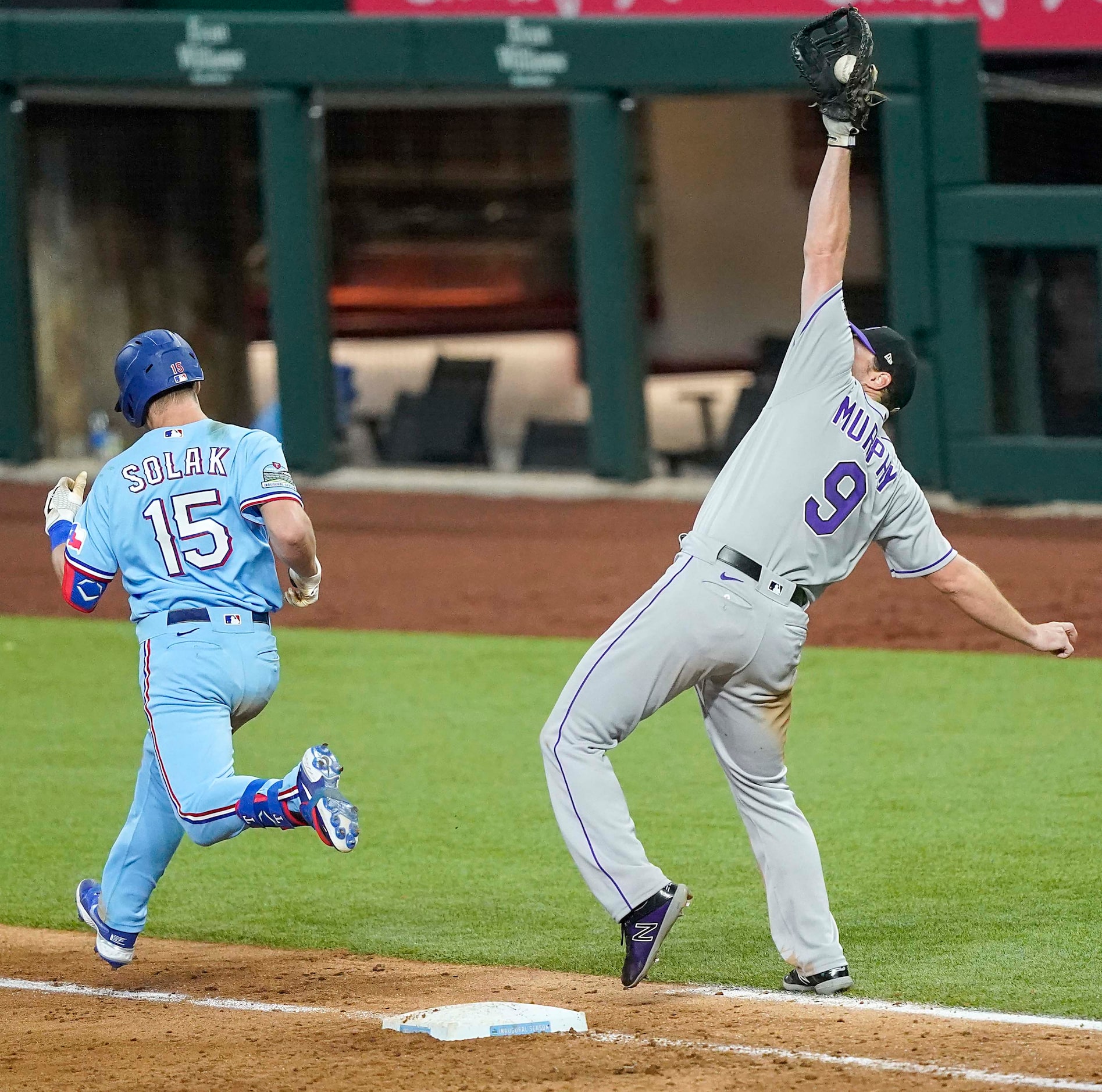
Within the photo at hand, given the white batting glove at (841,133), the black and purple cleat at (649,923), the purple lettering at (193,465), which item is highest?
the white batting glove at (841,133)

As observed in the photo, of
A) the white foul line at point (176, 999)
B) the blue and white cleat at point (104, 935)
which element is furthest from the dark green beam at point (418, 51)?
the white foul line at point (176, 999)

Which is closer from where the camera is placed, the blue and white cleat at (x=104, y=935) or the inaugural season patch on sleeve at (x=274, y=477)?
the inaugural season patch on sleeve at (x=274, y=477)

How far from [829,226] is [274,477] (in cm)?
139

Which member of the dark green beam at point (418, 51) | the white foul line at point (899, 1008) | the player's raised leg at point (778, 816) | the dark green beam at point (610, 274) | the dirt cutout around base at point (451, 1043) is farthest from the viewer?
the dark green beam at point (610, 274)

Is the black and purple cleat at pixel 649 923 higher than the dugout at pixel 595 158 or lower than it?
lower

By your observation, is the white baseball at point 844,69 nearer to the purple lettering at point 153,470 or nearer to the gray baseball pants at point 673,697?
the gray baseball pants at point 673,697

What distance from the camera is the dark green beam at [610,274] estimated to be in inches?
532

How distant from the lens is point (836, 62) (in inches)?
175

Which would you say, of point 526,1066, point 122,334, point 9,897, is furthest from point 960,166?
point 526,1066

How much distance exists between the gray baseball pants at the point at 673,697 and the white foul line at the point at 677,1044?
0.38 meters

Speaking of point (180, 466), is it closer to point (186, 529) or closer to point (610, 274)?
point (186, 529)

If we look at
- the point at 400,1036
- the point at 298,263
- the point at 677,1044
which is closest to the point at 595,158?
the point at 298,263

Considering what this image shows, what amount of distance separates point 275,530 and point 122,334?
37.8ft

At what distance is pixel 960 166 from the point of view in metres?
12.5
